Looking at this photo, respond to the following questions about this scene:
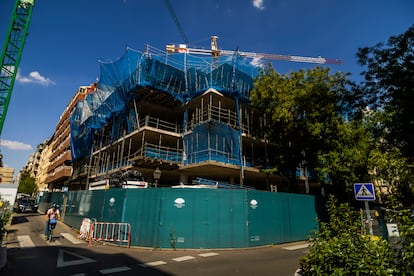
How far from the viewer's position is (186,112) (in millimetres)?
24312

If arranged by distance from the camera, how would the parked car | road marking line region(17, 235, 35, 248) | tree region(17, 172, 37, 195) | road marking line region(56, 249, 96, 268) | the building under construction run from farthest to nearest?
tree region(17, 172, 37, 195), the parked car, the building under construction, road marking line region(17, 235, 35, 248), road marking line region(56, 249, 96, 268)

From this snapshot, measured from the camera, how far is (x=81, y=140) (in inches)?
1487

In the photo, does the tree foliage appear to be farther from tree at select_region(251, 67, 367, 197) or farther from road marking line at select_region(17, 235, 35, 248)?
tree at select_region(251, 67, 367, 197)

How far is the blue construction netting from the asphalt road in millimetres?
14909

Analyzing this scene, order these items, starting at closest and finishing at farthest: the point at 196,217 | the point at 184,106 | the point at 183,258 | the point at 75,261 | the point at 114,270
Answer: the point at 114,270
the point at 75,261
the point at 183,258
the point at 196,217
the point at 184,106

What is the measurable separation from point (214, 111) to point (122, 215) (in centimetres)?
1395

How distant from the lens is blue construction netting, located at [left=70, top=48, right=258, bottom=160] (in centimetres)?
2181

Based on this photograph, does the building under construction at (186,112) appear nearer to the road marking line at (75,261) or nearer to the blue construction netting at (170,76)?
the blue construction netting at (170,76)

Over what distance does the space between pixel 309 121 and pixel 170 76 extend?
44.9 feet

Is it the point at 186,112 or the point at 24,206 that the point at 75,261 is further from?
the point at 24,206

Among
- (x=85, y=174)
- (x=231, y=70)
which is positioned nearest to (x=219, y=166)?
(x=231, y=70)

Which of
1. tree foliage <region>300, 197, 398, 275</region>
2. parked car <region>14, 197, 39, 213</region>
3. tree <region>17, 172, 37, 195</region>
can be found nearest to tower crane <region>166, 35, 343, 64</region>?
parked car <region>14, 197, 39, 213</region>

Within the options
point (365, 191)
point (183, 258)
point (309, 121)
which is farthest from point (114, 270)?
point (309, 121)

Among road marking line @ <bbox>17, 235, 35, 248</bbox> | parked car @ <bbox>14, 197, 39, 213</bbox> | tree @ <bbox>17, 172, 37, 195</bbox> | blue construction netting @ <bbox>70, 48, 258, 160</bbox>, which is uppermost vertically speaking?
blue construction netting @ <bbox>70, 48, 258, 160</bbox>
